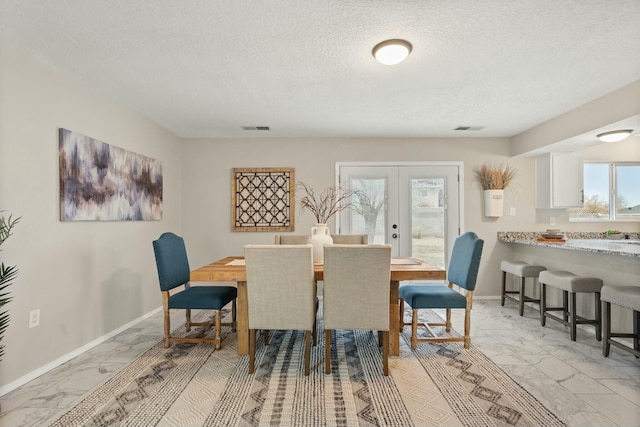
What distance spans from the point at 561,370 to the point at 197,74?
3.65 meters

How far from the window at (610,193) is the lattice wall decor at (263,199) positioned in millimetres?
4008

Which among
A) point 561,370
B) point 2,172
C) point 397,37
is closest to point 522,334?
point 561,370

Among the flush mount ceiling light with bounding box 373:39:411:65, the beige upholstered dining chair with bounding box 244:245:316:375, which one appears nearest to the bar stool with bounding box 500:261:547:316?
the beige upholstered dining chair with bounding box 244:245:316:375

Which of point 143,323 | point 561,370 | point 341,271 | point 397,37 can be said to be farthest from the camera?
point 143,323

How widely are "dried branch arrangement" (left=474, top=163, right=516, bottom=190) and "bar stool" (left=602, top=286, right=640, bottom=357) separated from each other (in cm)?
212

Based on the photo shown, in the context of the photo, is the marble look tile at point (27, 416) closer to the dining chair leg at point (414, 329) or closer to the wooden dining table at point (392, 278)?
the wooden dining table at point (392, 278)

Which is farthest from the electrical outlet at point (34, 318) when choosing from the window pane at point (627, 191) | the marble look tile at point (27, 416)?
the window pane at point (627, 191)

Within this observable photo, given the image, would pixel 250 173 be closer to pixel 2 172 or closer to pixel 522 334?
pixel 2 172

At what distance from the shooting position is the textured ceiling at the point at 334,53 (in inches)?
71.9

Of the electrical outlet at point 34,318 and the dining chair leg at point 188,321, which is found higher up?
the electrical outlet at point 34,318

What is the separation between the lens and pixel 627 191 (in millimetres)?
4410

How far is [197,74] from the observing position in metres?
2.64

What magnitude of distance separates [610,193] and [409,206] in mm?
2731

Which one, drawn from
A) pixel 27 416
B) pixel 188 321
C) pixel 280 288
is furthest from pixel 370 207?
pixel 27 416
